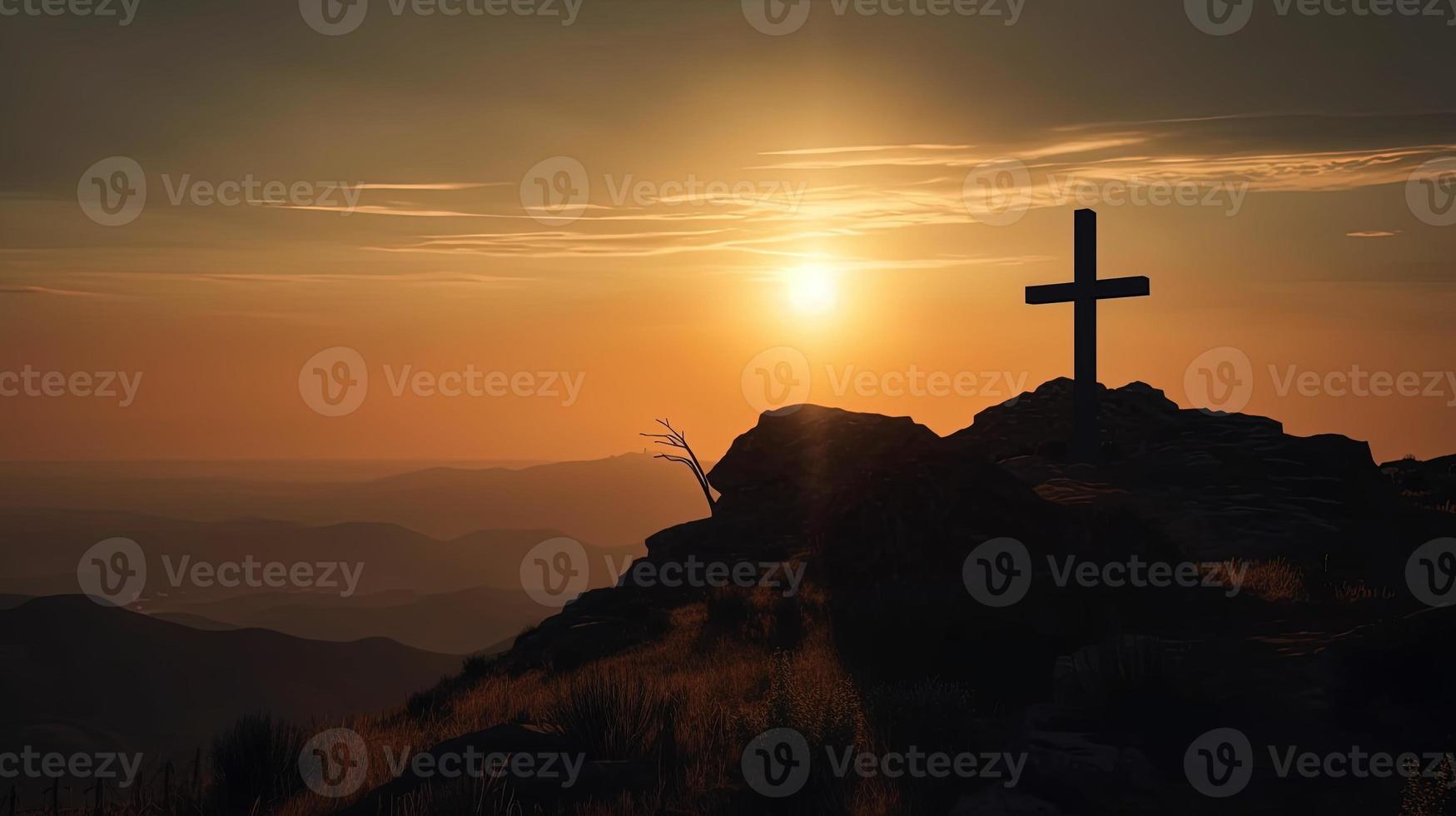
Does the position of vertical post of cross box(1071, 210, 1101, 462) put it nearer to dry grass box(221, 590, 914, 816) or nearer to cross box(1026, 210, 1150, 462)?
cross box(1026, 210, 1150, 462)

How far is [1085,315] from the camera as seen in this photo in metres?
23.8

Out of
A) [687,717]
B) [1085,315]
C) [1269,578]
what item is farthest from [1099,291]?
[687,717]

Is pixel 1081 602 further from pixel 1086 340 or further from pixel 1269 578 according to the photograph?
pixel 1086 340

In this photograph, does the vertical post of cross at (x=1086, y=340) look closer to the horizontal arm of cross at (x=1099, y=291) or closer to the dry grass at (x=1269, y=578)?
the horizontal arm of cross at (x=1099, y=291)

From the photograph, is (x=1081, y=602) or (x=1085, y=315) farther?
(x=1085, y=315)

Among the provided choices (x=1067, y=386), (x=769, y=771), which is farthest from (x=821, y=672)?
(x=1067, y=386)

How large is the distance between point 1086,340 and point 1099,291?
1.11 metres

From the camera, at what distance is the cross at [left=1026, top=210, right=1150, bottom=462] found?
23.6 m

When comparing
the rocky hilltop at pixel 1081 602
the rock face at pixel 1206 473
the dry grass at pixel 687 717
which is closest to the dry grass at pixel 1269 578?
the rocky hilltop at pixel 1081 602

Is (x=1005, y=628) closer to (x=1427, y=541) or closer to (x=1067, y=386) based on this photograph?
(x=1427, y=541)

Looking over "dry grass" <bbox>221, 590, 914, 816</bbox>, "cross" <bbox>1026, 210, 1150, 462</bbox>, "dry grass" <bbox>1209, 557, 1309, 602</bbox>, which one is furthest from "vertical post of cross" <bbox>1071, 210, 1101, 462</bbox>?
"dry grass" <bbox>221, 590, 914, 816</bbox>

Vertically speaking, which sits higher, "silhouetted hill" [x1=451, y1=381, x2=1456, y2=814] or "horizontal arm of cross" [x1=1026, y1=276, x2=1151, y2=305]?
"horizontal arm of cross" [x1=1026, y1=276, x2=1151, y2=305]

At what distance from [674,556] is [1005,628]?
12.7m

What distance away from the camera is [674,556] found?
79.0 feet
